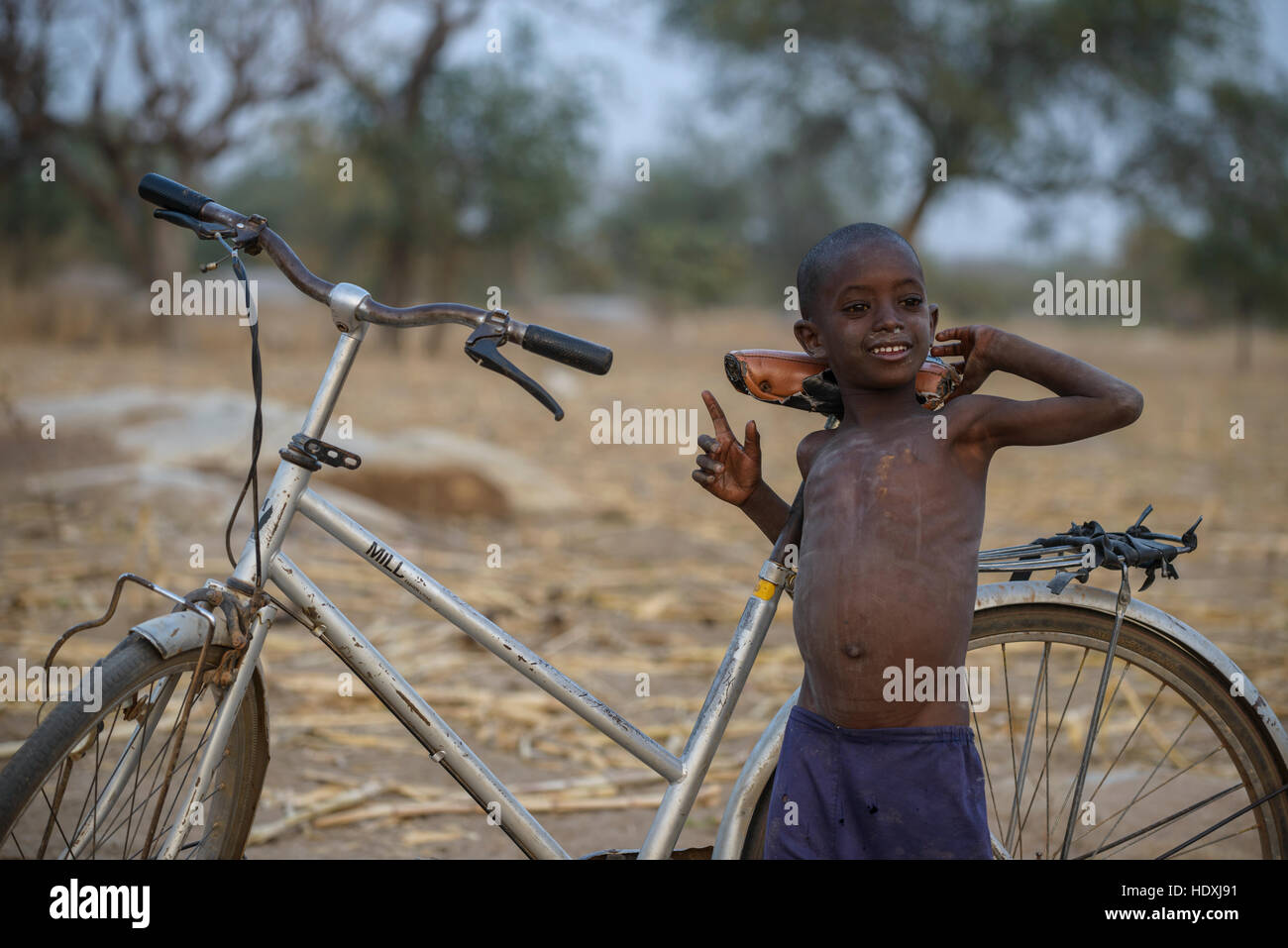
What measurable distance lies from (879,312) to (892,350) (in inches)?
2.8

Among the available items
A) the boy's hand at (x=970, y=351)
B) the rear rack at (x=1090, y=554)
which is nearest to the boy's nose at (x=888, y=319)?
the boy's hand at (x=970, y=351)

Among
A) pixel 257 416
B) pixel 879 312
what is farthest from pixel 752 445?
pixel 257 416

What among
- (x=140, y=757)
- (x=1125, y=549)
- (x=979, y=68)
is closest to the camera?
(x=140, y=757)

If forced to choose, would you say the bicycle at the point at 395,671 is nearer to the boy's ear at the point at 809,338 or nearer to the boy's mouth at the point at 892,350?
the boy's ear at the point at 809,338

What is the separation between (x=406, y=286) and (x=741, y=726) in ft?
63.9

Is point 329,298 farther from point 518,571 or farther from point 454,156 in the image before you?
point 454,156

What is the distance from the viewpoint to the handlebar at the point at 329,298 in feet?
5.96

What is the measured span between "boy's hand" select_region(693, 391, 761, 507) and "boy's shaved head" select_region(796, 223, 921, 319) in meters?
0.29

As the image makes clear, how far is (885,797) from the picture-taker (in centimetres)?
185

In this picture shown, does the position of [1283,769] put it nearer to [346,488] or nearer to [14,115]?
[346,488]

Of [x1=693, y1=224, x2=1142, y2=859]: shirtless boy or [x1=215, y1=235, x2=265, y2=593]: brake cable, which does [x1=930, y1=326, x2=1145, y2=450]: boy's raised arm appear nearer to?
[x1=693, y1=224, x2=1142, y2=859]: shirtless boy

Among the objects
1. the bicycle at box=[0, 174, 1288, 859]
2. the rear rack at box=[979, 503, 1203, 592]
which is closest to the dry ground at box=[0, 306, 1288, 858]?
the bicycle at box=[0, 174, 1288, 859]
